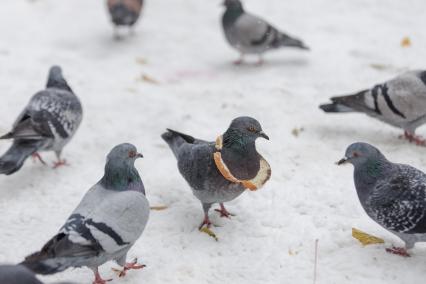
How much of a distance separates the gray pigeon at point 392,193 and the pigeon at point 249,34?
173 inches

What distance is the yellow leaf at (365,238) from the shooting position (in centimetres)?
469

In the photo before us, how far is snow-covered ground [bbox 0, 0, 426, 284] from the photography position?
4648 mm

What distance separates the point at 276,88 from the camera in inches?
309

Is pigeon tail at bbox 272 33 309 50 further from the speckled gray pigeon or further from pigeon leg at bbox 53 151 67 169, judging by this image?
pigeon leg at bbox 53 151 67 169

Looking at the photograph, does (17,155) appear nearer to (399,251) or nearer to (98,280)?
(98,280)

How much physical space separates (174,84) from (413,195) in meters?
4.66

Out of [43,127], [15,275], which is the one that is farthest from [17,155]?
[15,275]

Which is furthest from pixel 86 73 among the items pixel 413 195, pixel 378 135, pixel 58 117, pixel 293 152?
pixel 413 195

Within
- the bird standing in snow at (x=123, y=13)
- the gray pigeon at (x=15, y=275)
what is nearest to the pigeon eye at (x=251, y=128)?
the gray pigeon at (x=15, y=275)

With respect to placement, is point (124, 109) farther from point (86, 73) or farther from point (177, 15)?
point (177, 15)

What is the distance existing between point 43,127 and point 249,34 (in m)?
4.12

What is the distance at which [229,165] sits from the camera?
183 inches

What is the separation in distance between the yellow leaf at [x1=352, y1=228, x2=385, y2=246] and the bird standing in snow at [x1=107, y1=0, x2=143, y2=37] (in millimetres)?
6184

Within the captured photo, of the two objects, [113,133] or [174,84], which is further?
[174,84]
